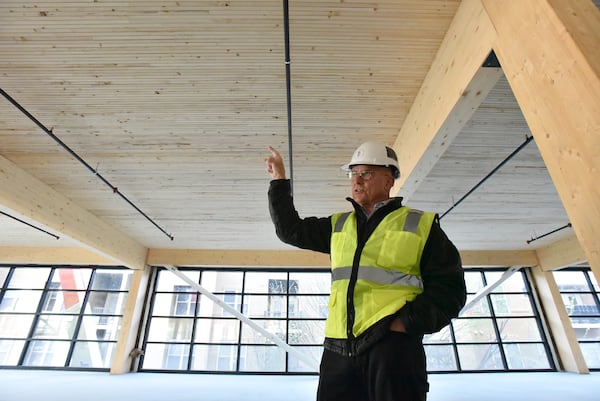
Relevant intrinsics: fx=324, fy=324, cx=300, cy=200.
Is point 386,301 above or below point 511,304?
below

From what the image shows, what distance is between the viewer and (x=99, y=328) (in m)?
7.59

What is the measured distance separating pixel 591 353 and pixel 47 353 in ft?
40.5

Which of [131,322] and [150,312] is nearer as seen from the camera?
[131,322]

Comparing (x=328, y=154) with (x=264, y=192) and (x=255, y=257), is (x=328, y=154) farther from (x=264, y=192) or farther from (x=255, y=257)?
(x=255, y=257)

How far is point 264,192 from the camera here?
4891 mm

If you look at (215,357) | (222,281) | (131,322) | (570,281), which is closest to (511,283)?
(570,281)

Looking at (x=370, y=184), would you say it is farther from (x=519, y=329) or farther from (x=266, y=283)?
(x=519, y=329)

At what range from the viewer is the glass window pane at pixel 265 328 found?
7.52 meters

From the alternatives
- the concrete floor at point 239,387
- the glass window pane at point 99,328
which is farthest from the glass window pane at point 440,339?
the glass window pane at point 99,328

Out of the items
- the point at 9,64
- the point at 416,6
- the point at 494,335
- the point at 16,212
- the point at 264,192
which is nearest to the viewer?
the point at 416,6

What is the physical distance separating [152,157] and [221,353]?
17.3 feet

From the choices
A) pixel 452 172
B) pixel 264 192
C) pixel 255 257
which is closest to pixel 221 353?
pixel 255 257

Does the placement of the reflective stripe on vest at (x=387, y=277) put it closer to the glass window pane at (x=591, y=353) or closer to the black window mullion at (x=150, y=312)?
the black window mullion at (x=150, y=312)

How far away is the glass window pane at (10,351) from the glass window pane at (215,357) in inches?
156
